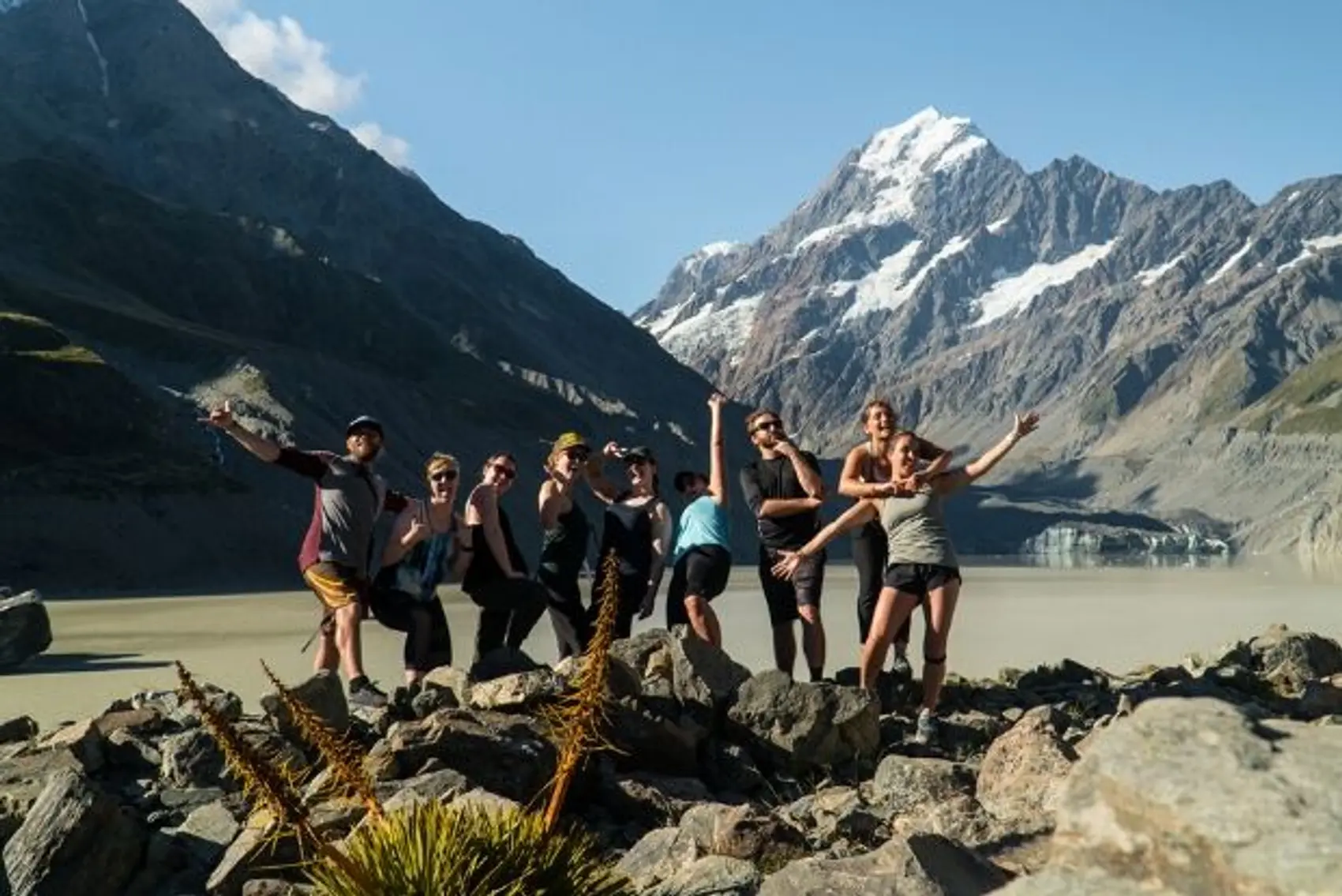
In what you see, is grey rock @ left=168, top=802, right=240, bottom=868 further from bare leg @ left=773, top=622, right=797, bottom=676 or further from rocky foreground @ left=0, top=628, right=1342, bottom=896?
bare leg @ left=773, top=622, right=797, bottom=676

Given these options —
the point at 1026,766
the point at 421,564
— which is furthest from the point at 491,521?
the point at 1026,766

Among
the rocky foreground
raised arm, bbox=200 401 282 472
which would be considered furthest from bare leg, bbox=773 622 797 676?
raised arm, bbox=200 401 282 472

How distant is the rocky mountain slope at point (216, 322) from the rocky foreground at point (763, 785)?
4362 centimetres

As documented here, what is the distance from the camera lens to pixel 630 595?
9898mm

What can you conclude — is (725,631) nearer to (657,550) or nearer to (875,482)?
(657,550)

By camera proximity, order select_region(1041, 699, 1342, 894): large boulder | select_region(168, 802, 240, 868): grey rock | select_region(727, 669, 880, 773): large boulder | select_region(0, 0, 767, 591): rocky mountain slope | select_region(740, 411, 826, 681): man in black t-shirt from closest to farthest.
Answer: select_region(1041, 699, 1342, 894): large boulder
select_region(168, 802, 240, 868): grey rock
select_region(727, 669, 880, 773): large boulder
select_region(740, 411, 826, 681): man in black t-shirt
select_region(0, 0, 767, 591): rocky mountain slope

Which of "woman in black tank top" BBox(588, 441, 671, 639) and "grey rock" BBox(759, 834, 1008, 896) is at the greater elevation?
"woman in black tank top" BBox(588, 441, 671, 639)

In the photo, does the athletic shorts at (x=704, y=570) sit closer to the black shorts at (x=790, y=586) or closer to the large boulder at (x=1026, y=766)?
the black shorts at (x=790, y=586)

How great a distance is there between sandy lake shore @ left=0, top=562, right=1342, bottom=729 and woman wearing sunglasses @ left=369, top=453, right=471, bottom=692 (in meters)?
4.15

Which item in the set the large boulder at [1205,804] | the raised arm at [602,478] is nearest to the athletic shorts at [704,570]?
the raised arm at [602,478]

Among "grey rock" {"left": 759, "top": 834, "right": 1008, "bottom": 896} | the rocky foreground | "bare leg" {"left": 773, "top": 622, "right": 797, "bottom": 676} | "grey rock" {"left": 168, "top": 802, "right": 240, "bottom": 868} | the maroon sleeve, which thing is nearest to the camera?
the rocky foreground

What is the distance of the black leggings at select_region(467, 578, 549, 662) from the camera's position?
31.8ft

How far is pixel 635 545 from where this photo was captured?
10.1 m

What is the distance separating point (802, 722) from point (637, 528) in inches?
105
